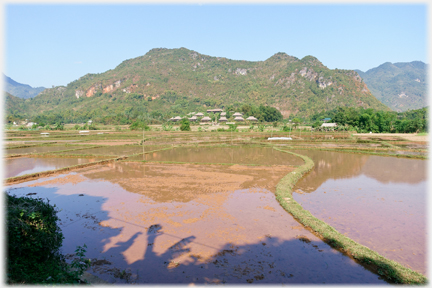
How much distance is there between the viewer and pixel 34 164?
20547mm

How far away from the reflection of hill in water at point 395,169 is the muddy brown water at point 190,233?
7.22m

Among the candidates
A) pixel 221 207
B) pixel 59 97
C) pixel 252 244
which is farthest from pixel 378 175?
pixel 59 97

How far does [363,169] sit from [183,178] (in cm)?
1317

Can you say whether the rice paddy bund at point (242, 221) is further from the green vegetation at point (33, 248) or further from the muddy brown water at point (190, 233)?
the green vegetation at point (33, 248)

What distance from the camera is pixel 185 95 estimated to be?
402ft

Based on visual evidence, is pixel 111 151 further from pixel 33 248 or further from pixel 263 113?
pixel 263 113

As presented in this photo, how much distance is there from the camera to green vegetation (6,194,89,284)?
15.4ft

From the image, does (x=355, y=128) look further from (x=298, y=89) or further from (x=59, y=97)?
(x=59, y=97)

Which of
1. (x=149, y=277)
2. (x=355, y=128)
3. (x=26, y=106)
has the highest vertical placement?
(x=26, y=106)

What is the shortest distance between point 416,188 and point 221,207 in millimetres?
10932

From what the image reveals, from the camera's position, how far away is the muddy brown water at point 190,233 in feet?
20.1

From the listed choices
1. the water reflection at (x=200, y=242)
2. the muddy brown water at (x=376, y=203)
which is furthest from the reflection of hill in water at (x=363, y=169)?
the water reflection at (x=200, y=242)

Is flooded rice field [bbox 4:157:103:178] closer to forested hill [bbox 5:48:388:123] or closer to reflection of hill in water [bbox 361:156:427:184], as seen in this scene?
reflection of hill in water [bbox 361:156:427:184]

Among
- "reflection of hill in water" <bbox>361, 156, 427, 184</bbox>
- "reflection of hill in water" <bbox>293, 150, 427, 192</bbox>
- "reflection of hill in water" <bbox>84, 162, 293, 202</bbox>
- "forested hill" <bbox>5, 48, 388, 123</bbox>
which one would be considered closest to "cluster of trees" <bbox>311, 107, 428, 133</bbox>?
"reflection of hill in water" <bbox>293, 150, 427, 192</bbox>
